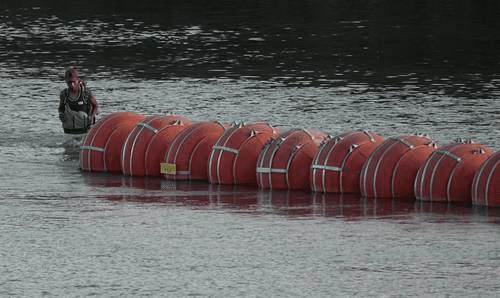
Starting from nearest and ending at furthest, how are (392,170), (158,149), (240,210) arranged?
(240,210), (392,170), (158,149)

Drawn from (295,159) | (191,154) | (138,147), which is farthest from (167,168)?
(295,159)

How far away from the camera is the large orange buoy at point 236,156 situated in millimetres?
21312

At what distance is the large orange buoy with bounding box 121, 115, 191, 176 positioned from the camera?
73.5 ft

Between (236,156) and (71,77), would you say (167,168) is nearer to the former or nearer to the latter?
(236,156)

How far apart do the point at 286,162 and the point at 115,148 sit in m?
3.50

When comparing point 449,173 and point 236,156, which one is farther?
point 236,156

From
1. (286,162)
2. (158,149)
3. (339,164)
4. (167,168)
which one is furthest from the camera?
(158,149)

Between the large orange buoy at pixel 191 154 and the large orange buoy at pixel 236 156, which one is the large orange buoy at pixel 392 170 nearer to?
the large orange buoy at pixel 236 156

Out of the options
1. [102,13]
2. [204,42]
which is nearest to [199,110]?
[204,42]

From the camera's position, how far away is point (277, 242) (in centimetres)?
1648

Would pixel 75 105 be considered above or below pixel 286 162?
above

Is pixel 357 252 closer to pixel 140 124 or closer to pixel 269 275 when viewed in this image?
pixel 269 275

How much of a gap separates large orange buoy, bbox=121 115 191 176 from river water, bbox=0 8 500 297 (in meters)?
0.33

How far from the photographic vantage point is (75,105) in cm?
2572
